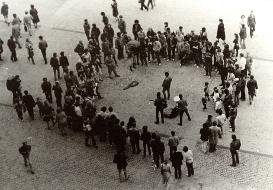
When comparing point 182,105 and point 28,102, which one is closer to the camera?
point 182,105

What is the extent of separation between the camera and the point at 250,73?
27.0 metres

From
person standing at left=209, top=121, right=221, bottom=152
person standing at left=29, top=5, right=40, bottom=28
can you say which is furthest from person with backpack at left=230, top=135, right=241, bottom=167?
person standing at left=29, top=5, right=40, bottom=28

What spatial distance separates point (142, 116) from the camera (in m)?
25.1

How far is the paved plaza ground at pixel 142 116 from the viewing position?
848 inches

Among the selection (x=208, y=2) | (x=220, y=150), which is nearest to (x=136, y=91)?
(x=220, y=150)

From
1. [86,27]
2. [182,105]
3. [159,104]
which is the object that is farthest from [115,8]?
[182,105]

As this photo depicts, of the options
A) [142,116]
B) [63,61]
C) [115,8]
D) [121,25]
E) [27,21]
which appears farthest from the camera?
[115,8]

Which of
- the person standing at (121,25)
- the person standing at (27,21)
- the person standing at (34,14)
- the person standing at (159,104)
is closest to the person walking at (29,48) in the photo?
the person standing at (27,21)

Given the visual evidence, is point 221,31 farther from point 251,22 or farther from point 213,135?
point 213,135

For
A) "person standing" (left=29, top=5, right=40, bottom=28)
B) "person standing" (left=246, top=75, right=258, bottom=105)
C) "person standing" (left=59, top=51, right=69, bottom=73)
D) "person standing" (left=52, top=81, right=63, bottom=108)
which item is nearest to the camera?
"person standing" (left=246, top=75, right=258, bottom=105)

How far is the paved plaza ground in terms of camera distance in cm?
2153

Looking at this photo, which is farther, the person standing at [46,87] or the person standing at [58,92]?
the person standing at [46,87]

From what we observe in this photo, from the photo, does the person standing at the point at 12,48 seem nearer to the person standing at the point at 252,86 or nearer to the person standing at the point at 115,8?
the person standing at the point at 115,8

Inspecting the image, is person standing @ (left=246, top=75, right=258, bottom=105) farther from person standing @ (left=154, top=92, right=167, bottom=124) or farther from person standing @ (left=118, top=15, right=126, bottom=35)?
→ person standing @ (left=118, top=15, right=126, bottom=35)
